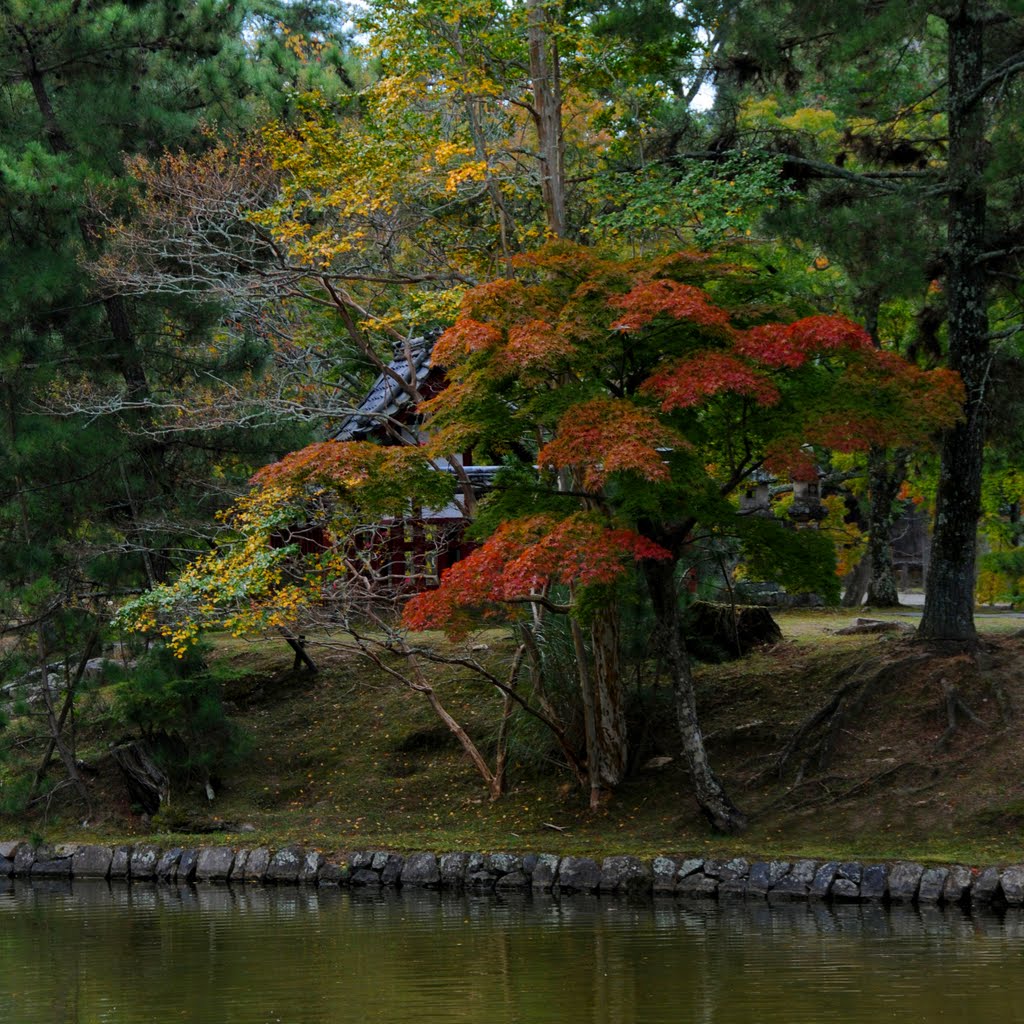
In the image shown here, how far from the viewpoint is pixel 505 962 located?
11.0 metres

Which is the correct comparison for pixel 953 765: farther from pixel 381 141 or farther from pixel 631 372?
pixel 381 141

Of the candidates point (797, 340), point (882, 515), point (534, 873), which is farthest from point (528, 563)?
point (882, 515)

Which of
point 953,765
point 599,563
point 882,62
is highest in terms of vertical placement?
point 882,62

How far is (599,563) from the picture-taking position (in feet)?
42.7

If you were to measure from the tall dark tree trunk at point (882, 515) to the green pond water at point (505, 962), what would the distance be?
37.0ft

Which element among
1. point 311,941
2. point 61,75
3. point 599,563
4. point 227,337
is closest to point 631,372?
point 599,563

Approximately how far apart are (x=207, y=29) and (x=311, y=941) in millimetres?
12300

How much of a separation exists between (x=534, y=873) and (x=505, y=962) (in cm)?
357

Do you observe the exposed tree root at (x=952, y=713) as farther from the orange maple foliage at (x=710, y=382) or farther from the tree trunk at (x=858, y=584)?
the tree trunk at (x=858, y=584)

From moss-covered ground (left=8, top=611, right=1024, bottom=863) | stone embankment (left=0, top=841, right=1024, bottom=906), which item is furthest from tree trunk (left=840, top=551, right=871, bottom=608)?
stone embankment (left=0, top=841, right=1024, bottom=906)

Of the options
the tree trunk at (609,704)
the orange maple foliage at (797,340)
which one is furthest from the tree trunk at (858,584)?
the orange maple foliage at (797,340)

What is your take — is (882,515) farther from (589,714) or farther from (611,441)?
(611,441)

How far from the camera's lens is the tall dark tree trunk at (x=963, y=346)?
51.9ft

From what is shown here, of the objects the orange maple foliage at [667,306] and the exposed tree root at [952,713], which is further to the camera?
the exposed tree root at [952,713]
